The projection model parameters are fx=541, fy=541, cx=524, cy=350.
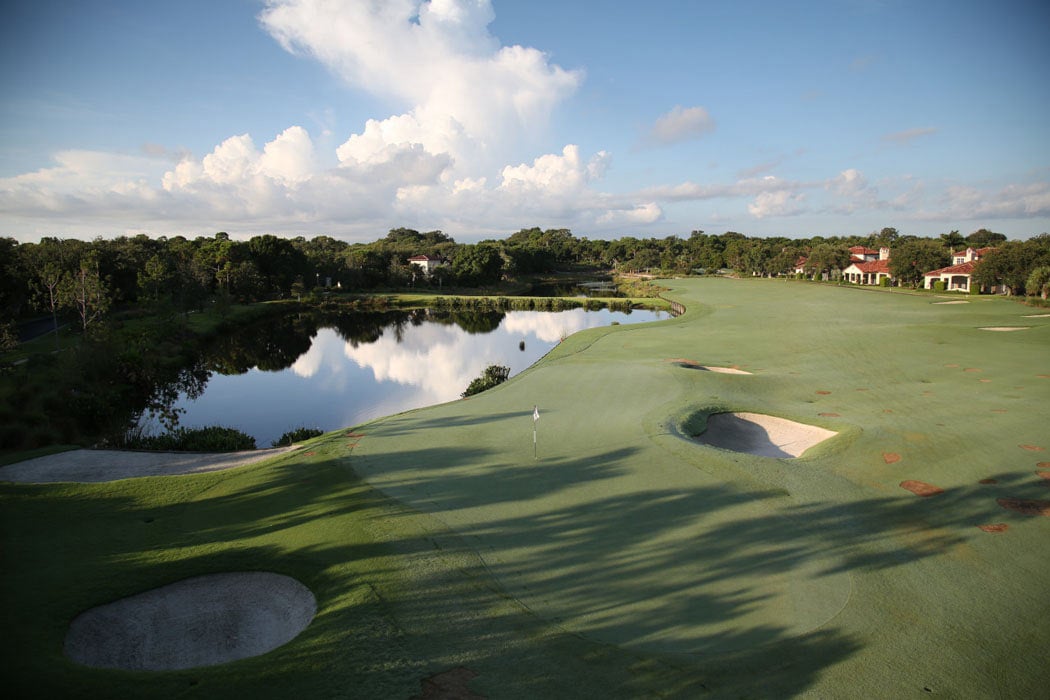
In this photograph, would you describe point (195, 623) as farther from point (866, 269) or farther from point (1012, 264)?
point (866, 269)

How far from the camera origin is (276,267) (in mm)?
83062

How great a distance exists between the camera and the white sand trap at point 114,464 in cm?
1473

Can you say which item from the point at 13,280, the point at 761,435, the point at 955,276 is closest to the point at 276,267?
the point at 13,280

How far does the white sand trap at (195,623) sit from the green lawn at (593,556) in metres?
0.29

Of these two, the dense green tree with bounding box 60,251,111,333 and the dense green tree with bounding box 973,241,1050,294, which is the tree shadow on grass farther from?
the dense green tree with bounding box 973,241,1050,294

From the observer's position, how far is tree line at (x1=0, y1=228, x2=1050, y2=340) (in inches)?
1682

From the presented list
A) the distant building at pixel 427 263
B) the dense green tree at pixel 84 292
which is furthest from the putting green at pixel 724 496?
the distant building at pixel 427 263

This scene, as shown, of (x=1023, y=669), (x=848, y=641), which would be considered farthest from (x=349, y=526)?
(x=1023, y=669)

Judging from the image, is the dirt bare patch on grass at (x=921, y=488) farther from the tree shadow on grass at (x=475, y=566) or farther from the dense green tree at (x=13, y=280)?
the dense green tree at (x=13, y=280)

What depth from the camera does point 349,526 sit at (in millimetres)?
11172

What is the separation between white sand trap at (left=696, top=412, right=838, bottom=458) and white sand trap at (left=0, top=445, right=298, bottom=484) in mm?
14517

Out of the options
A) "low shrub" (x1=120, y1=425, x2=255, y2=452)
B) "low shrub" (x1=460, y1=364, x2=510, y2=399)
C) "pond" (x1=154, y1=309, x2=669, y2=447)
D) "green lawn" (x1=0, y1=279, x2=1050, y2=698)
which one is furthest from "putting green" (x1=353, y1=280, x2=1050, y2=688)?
"pond" (x1=154, y1=309, x2=669, y2=447)

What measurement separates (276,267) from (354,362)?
48.1m

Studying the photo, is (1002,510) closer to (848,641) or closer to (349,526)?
(848,641)
